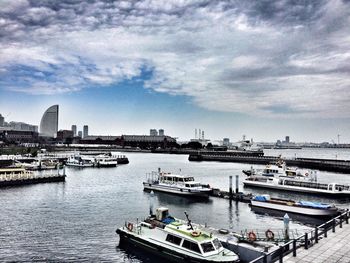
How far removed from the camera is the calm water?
105 feet

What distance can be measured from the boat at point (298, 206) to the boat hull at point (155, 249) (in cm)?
2515

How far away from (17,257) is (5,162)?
100091 mm

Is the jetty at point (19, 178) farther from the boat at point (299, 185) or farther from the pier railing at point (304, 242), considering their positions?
the pier railing at point (304, 242)

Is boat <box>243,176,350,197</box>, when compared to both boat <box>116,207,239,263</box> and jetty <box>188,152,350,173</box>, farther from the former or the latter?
boat <box>116,207,239,263</box>

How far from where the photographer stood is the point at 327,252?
798 inches

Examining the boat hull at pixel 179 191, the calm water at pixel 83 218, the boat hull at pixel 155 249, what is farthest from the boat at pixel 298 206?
the boat hull at pixel 155 249

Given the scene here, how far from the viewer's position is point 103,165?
136m

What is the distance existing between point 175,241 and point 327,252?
12667 millimetres

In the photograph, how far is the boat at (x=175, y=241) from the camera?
25.9 meters

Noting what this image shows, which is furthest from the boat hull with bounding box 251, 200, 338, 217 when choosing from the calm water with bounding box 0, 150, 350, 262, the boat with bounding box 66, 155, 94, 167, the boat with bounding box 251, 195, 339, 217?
the boat with bounding box 66, 155, 94, 167

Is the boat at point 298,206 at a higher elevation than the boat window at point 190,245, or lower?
lower

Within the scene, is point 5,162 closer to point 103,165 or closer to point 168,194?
point 103,165

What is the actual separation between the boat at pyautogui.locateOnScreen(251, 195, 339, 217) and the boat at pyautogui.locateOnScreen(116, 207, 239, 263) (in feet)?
72.2

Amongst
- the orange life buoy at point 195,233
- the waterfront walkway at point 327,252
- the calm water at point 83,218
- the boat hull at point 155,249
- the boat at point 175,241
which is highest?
the waterfront walkway at point 327,252
